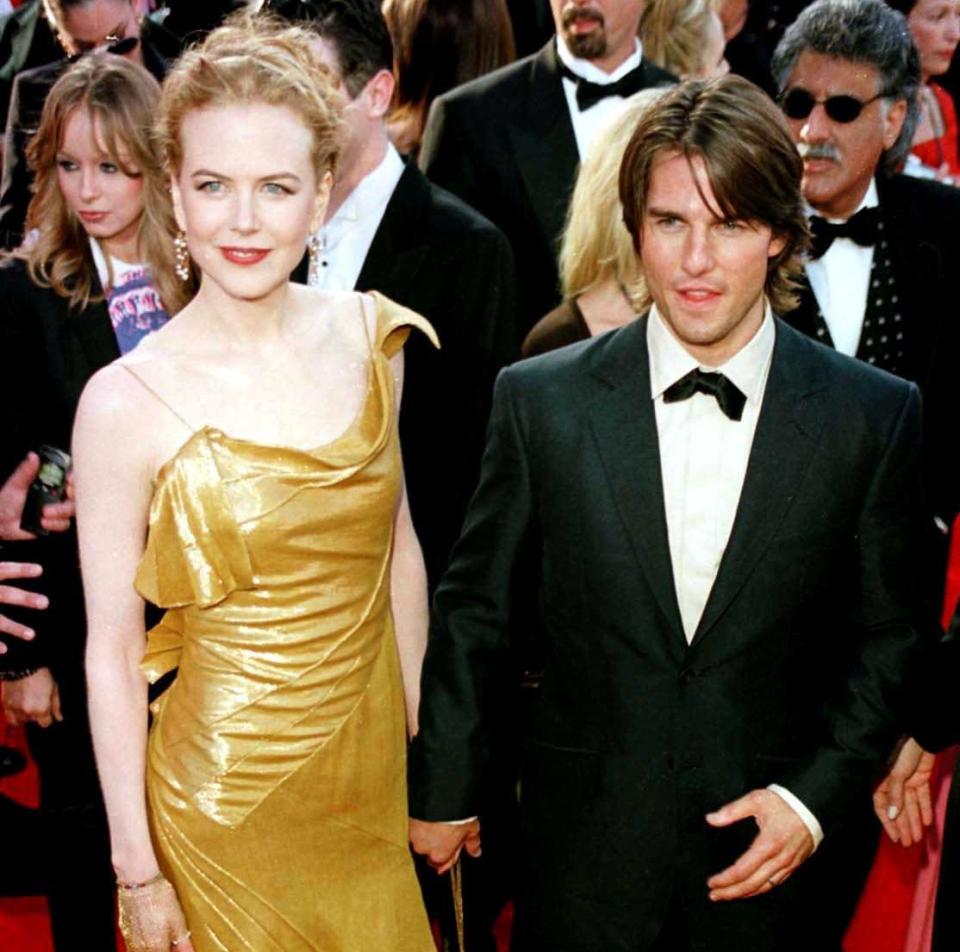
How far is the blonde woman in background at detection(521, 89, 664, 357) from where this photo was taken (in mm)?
3658

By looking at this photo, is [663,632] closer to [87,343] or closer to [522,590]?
[522,590]

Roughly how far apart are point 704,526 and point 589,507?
0.62 ft

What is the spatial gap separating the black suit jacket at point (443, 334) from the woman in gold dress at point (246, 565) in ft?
3.19

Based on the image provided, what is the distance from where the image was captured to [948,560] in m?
4.23

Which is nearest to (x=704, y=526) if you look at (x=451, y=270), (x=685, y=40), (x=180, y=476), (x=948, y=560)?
(x=180, y=476)

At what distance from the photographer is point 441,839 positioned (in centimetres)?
287

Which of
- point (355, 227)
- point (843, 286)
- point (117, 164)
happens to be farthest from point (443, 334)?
point (843, 286)

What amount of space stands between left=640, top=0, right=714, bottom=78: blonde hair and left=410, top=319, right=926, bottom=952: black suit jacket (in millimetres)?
2803

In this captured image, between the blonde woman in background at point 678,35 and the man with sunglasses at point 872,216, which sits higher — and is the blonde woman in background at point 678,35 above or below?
above

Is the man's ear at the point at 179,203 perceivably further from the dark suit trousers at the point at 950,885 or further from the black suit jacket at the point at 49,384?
the dark suit trousers at the point at 950,885

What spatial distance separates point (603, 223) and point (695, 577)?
1.17m

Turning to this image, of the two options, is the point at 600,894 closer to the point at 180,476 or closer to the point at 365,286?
the point at 180,476

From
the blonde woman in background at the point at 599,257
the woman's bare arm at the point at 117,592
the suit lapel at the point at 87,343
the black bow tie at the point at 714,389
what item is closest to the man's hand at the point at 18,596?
the suit lapel at the point at 87,343

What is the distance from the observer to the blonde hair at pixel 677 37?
5.44 metres
